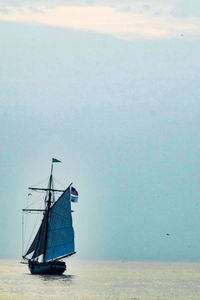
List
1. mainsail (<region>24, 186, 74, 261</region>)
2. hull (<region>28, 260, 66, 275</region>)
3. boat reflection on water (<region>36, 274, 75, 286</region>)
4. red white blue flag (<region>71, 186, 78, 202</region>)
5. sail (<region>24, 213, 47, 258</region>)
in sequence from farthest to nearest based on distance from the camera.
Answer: sail (<region>24, 213, 47, 258</region>), hull (<region>28, 260, 66, 275</region>), mainsail (<region>24, 186, 74, 261</region>), red white blue flag (<region>71, 186, 78, 202</region>), boat reflection on water (<region>36, 274, 75, 286</region>)

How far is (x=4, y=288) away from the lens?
440 ft

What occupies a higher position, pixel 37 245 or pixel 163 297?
pixel 37 245

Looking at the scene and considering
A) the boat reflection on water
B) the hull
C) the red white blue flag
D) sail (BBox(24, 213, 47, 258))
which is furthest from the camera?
sail (BBox(24, 213, 47, 258))

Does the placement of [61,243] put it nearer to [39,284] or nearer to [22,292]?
[39,284]

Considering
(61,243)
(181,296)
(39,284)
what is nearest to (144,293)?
(181,296)

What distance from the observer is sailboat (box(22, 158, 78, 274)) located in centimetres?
15300

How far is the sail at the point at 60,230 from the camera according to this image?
153 m

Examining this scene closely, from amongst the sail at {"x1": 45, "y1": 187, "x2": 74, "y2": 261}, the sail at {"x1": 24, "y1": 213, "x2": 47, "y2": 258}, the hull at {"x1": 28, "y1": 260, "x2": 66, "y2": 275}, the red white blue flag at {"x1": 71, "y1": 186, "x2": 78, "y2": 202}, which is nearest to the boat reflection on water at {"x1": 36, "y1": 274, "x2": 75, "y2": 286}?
the hull at {"x1": 28, "y1": 260, "x2": 66, "y2": 275}

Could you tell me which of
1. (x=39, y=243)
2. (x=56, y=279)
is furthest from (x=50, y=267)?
(x=56, y=279)

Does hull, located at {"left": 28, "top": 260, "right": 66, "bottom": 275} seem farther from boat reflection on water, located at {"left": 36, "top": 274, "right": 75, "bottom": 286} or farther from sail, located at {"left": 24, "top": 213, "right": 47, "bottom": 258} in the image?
sail, located at {"left": 24, "top": 213, "right": 47, "bottom": 258}

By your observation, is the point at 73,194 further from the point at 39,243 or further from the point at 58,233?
the point at 39,243

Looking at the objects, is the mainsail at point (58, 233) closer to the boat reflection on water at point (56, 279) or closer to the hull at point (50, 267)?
the hull at point (50, 267)

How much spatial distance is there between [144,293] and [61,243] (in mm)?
28982

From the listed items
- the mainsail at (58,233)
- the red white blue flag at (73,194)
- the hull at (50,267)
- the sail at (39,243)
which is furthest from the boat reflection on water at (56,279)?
the red white blue flag at (73,194)
